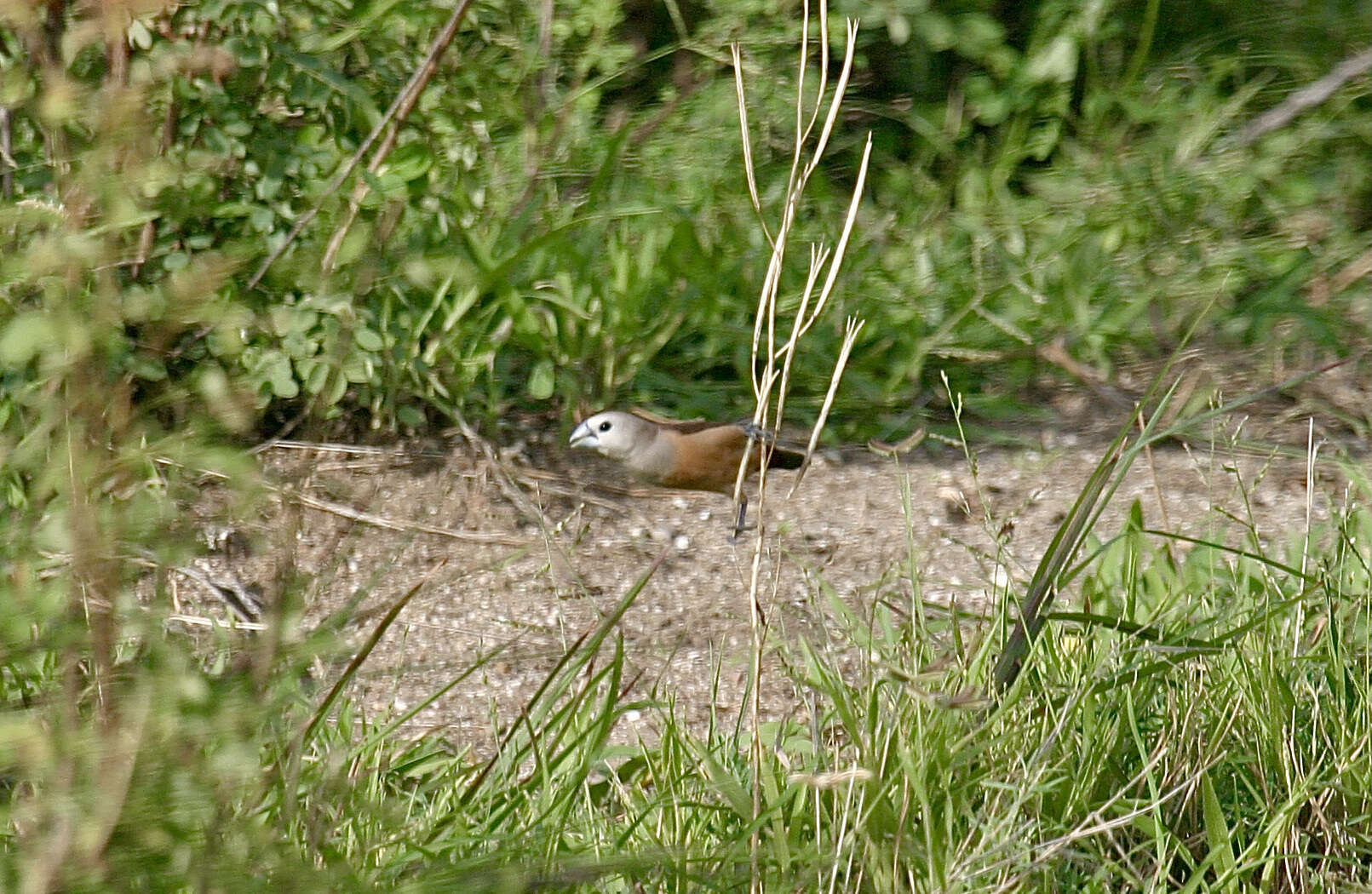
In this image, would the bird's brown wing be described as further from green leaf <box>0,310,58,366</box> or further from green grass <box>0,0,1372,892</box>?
green leaf <box>0,310,58,366</box>

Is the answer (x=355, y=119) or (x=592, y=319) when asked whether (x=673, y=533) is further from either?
(x=355, y=119)

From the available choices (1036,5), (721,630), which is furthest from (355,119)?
(1036,5)

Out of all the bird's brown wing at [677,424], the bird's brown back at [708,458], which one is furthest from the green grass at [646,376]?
the bird's brown back at [708,458]

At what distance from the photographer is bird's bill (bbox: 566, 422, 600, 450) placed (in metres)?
3.91

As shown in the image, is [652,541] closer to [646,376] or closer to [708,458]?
[708,458]

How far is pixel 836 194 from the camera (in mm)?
5105

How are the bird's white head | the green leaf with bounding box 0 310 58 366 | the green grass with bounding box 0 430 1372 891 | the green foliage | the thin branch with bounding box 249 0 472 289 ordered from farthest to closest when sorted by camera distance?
the bird's white head → the green foliage → the thin branch with bounding box 249 0 472 289 → the green grass with bounding box 0 430 1372 891 → the green leaf with bounding box 0 310 58 366

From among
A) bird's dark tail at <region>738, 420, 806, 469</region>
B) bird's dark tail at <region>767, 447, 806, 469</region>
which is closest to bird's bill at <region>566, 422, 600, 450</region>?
bird's dark tail at <region>738, 420, 806, 469</region>

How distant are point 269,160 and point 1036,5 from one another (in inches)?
110

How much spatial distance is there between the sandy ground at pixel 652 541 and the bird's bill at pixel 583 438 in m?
0.08

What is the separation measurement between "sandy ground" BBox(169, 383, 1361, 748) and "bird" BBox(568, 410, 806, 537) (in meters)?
0.11

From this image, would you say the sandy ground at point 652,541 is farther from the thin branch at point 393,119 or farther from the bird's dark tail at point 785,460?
the thin branch at point 393,119

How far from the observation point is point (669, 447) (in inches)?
154

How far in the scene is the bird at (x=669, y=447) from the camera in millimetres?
3855
